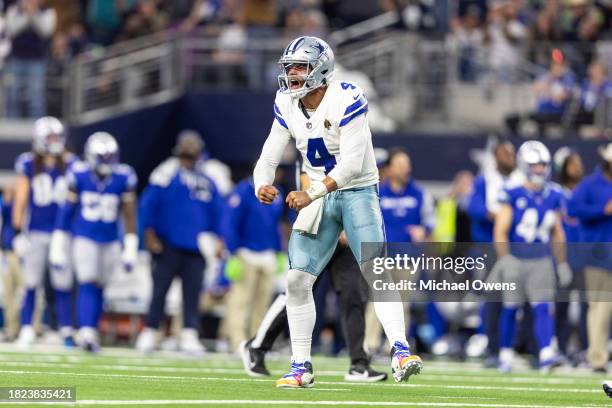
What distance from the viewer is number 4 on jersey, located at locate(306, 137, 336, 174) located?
33.7ft

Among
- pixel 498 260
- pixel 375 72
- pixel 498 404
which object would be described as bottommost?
pixel 498 404

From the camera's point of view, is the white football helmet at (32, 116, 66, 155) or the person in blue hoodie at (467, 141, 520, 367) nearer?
the person in blue hoodie at (467, 141, 520, 367)

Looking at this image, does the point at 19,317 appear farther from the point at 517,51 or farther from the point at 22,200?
the point at 517,51

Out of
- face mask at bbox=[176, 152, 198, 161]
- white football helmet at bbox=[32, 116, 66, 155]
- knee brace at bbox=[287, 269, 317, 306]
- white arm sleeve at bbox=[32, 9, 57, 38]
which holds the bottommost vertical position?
knee brace at bbox=[287, 269, 317, 306]

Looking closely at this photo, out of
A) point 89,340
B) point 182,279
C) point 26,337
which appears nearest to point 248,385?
point 89,340

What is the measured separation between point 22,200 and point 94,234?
1.41 metres

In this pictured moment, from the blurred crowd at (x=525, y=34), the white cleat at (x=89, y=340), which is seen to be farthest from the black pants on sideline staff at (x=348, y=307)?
the blurred crowd at (x=525, y=34)

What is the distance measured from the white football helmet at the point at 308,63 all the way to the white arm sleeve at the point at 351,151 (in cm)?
32

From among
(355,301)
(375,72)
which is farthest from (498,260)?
(375,72)

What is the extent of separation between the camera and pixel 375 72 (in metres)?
21.5

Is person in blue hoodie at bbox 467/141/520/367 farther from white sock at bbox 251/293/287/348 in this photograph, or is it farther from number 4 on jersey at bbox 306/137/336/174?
number 4 on jersey at bbox 306/137/336/174

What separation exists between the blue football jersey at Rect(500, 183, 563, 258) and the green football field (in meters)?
1.17

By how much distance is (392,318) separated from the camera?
9906 millimetres

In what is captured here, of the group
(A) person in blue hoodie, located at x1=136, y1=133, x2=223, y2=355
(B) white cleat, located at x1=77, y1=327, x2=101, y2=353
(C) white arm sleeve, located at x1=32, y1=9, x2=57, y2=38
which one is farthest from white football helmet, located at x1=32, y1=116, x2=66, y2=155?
(C) white arm sleeve, located at x1=32, y1=9, x2=57, y2=38
